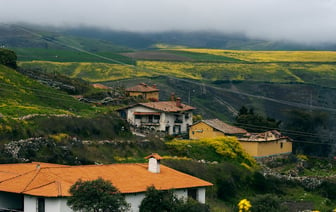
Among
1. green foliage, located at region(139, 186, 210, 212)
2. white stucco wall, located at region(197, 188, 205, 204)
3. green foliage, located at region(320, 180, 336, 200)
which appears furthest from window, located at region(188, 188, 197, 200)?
green foliage, located at region(320, 180, 336, 200)

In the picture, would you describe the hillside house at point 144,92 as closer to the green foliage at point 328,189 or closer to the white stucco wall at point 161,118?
the white stucco wall at point 161,118

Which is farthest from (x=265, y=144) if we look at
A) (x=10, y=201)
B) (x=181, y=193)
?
(x=10, y=201)

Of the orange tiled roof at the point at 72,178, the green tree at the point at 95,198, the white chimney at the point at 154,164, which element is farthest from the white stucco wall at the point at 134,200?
the white chimney at the point at 154,164

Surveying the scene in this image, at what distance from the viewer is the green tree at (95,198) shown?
138ft

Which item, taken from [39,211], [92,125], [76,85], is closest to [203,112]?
[76,85]

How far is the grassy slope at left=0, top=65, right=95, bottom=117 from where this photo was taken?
7169 cm

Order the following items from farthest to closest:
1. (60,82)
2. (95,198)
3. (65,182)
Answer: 1. (60,82)
2. (65,182)
3. (95,198)

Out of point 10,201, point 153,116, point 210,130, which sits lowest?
point 210,130

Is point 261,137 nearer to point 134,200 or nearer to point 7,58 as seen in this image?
point 7,58

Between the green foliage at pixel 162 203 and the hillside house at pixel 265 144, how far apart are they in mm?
40262

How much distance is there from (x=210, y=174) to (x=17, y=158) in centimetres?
1713

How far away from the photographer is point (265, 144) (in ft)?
288

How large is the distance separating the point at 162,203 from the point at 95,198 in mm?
4521

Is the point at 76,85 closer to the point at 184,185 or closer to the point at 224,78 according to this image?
the point at 184,185
